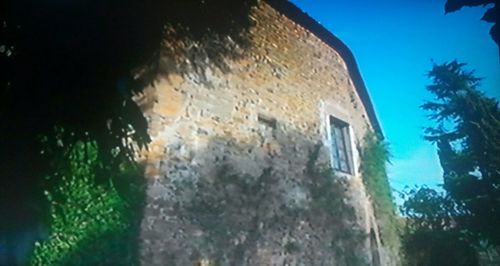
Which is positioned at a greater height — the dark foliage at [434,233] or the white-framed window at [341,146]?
the white-framed window at [341,146]

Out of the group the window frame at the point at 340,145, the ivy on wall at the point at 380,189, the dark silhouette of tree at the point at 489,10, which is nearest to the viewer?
Answer: the dark silhouette of tree at the point at 489,10

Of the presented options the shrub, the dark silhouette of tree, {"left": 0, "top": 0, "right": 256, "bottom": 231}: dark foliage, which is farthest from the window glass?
the dark silhouette of tree

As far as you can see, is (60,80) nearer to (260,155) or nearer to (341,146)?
(260,155)

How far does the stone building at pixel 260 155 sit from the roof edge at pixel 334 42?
31 millimetres

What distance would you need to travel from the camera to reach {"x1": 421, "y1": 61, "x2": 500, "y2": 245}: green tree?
978 cm

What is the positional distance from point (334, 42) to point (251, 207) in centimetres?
565

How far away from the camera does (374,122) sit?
1166 cm

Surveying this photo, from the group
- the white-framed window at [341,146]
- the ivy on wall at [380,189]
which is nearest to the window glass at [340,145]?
the white-framed window at [341,146]

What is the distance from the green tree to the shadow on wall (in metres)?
3.66

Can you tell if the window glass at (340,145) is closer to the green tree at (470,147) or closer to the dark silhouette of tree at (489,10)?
the green tree at (470,147)

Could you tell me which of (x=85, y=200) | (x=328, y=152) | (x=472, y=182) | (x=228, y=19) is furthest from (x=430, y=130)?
(x=85, y=200)

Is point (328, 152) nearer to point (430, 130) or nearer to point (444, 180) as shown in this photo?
point (444, 180)

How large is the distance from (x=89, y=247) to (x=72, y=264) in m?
0.26

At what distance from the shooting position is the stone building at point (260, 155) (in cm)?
543
